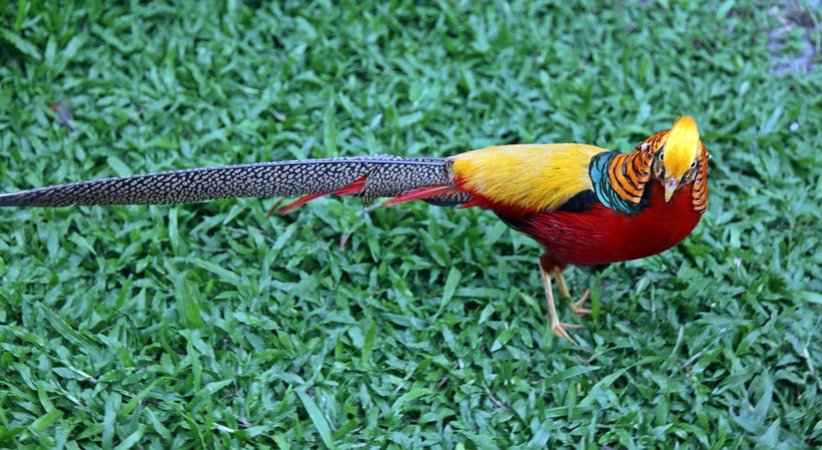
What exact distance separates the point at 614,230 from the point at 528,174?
0.42 metres

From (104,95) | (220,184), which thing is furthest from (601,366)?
(104,95)

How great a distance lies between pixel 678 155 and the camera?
2910mm

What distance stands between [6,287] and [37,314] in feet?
0.69

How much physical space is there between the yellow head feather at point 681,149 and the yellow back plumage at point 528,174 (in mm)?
514

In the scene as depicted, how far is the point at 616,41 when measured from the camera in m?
5.33

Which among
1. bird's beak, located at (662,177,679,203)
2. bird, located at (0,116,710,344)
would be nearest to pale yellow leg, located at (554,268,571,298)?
bird, located at (0,116,710,344)

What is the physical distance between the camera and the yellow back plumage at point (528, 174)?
3469 millimetres

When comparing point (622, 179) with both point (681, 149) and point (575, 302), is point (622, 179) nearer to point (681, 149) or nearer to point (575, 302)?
point (681, 149)

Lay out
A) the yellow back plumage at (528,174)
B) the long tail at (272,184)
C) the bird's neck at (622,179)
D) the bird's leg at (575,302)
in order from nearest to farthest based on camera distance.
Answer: the bird's neck at (622,179)
the long tail at (272,184)
the yellow back plumage at (528,174)
the bird's leg at (575,302)

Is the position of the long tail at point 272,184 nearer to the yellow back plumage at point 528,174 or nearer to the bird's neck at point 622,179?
the yellow back plumage at point 528,174

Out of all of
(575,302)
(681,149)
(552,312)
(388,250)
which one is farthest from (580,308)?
(681,149)

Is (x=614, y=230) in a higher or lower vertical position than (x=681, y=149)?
lower

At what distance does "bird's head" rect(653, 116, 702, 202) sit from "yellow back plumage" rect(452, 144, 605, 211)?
47 cm

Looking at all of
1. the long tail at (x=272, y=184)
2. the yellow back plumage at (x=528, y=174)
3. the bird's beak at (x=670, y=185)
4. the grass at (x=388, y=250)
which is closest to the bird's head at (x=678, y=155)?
the bird's beak at (x=670, y=185)
